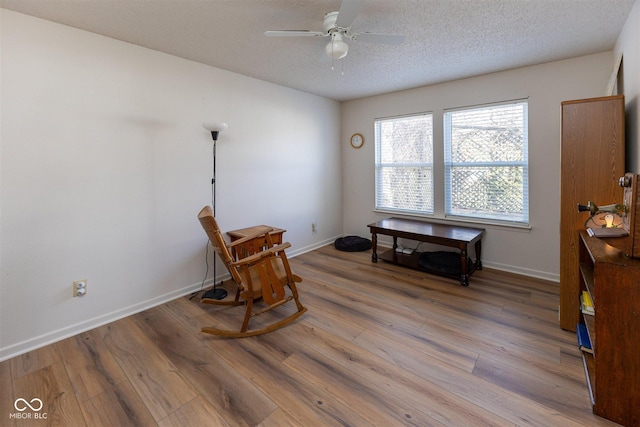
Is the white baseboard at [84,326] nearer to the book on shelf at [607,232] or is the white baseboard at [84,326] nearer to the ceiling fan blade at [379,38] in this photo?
the ceiling fan blade at [379,38]

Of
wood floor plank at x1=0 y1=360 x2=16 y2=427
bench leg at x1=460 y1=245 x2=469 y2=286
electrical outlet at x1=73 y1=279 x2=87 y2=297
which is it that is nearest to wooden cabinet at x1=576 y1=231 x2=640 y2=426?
bench leg at x1=460 y1=245 x2=469 y2=286

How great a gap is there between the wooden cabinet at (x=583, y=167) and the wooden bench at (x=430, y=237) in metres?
Answer: 0.92

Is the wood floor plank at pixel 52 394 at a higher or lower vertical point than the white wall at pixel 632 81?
lower

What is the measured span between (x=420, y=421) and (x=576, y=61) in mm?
3603

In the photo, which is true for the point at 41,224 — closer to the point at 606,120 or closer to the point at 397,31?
the point at 397,31

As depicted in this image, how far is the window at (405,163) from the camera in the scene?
396cm

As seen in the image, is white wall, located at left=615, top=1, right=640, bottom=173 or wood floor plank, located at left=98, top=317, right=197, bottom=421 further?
white wall, located at left=615, top=1, right=640, bottom=173

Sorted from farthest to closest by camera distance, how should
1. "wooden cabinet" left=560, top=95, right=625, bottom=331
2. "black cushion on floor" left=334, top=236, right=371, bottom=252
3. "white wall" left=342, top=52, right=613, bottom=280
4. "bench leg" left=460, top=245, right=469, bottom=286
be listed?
"black cushion on floor" left=334, top=236, right=371, bottom=252 → "bench leg" left=460, top=245, right=469, bottom=286 → "white wall" left=342, top=52, right=613, bottom=280 → "wooden cabinet" left=560, top=95, right=625, bottom=331

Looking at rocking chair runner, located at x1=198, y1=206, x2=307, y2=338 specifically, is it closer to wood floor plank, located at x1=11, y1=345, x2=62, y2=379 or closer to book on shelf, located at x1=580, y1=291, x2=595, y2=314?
wood floor plank, located at x1=11, y1=345, x2=62, y2=379

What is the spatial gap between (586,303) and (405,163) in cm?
269

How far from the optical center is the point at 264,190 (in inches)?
→ 144

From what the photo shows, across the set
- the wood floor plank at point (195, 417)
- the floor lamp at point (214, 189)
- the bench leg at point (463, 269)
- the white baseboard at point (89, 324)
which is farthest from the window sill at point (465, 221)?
the wood floor plank at point (195, 417)

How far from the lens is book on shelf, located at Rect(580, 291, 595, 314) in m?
1.86

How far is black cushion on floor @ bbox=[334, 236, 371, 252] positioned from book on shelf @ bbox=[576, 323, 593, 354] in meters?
2.61
